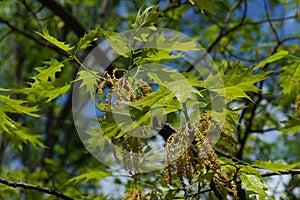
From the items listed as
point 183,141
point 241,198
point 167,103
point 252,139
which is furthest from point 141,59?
point 252,139

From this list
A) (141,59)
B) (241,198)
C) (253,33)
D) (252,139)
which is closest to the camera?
(141,59)

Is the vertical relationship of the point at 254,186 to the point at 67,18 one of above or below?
below

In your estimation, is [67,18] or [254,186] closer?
[254,186]

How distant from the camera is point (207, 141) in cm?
159

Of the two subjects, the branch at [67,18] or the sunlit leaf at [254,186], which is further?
the branch at [67,18]

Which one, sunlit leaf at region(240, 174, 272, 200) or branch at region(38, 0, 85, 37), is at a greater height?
branch at region(38, 0, 85, 37)

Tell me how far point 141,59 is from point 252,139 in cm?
394

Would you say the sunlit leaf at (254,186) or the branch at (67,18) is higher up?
the branch at (67,18)

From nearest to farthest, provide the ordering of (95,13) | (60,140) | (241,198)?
1. (241,198)
2. (95,13)
3. (60,140)

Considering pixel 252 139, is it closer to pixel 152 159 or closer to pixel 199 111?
pixel 152 159

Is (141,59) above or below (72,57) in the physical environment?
below

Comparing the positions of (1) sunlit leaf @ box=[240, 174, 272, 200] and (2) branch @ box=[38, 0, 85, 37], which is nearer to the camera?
(1) sunlit leaf @ box=[240, 174, 272, 200]

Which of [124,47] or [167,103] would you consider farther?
[124,47]

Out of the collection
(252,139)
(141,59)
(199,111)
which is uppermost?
(141,59)
